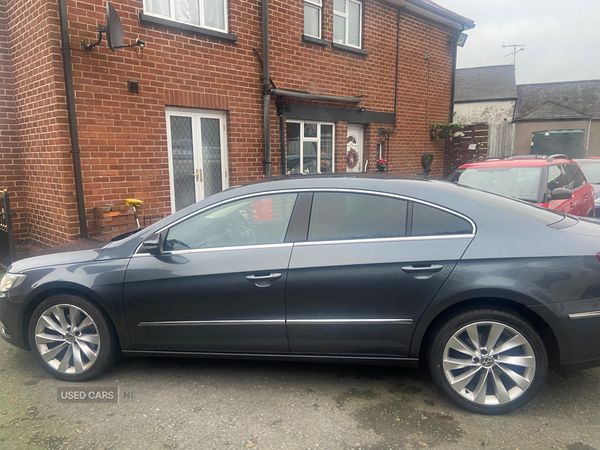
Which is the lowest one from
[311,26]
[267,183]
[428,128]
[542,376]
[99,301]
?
[542,376]

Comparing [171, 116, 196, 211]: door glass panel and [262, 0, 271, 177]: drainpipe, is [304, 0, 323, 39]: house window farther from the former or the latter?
[171, 116, 196, 211]: door glass panel

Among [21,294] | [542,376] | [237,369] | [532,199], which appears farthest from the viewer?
[532,199]

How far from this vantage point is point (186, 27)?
6289 mm

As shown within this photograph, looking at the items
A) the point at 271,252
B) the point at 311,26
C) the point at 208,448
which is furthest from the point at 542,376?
the point at 311,26

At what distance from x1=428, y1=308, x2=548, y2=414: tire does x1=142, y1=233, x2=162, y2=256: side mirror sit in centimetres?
199

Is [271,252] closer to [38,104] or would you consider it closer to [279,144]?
[38,104]

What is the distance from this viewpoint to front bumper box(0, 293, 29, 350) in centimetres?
317

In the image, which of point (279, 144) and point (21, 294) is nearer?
point (21, 294)

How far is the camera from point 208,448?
2438 mm

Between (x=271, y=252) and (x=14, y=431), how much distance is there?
1965 millimetres

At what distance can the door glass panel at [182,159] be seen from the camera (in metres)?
6.56

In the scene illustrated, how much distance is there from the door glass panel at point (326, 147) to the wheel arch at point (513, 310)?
6434 millimetres

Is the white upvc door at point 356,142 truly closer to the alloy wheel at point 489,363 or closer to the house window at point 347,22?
the house window at point 347,22

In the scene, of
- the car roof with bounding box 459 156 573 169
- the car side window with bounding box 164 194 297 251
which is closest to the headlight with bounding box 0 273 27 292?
the car side window with bounding box 164 194 297 251
